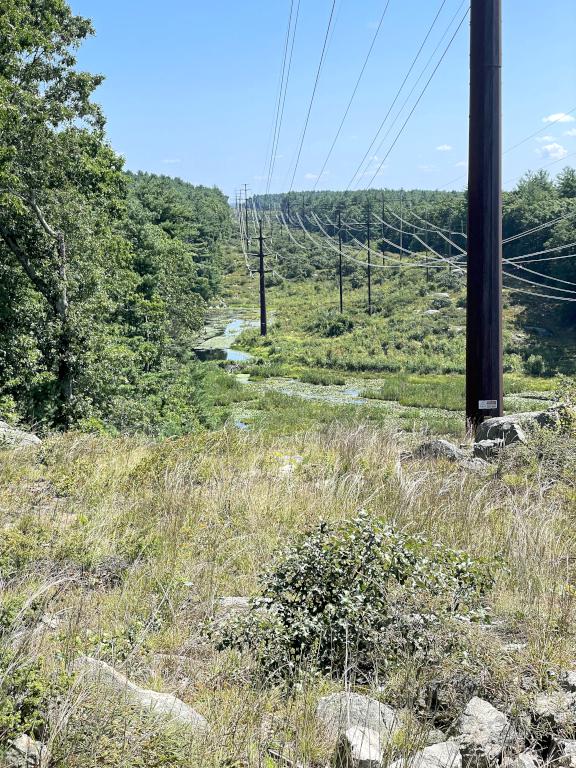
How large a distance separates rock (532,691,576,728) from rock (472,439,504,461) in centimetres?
514

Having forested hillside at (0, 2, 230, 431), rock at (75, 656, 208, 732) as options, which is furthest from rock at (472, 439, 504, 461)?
forested hillside at (0, 2, 230, 431)

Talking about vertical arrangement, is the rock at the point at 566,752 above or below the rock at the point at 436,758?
below

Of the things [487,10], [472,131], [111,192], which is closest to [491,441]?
[472,131]

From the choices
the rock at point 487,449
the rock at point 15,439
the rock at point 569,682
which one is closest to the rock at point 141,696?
the rock at point 569,682

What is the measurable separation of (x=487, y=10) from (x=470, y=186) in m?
2.48

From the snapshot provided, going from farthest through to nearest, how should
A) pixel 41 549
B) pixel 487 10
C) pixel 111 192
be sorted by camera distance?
pixel 111 192, pixel 487 10, pixel 41 549

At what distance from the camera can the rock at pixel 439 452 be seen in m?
8.01

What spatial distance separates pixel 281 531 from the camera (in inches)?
194

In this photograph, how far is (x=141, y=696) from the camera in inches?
103

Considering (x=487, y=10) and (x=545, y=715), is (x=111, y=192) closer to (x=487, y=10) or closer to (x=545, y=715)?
(x=487, y=10)

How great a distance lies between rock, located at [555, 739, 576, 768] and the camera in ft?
8.27

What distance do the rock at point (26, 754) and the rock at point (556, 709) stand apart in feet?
6.25

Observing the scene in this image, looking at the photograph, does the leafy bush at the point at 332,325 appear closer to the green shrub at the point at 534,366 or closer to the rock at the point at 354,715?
the green shrub at the point at 534,366

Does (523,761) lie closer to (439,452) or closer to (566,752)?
(566,752)
